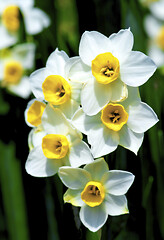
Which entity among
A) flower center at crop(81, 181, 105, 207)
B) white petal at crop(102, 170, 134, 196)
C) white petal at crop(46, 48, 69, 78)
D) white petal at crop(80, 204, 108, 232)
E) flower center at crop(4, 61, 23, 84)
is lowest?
flower center at crop(4, 61, 23, 84)

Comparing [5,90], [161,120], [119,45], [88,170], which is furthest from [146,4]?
[88,170]

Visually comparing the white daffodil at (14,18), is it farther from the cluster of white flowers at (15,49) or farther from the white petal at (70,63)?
the white petal at (70,63)

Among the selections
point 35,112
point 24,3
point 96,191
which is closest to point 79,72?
point 35,112

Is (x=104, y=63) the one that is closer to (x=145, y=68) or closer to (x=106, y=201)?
(x=145, y=68)

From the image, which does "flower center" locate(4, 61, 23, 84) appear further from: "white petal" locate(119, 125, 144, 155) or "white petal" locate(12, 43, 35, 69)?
"white petal" locate(119, 125, 144, 155)

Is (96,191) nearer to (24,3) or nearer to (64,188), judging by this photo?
(64,188)

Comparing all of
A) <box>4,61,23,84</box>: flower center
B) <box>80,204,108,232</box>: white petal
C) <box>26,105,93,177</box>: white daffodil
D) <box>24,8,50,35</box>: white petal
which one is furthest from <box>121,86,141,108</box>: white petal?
<box>4,61,23,84</box>: flower center

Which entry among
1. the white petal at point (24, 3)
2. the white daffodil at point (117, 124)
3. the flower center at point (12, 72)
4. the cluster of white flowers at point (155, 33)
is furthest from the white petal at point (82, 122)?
the cluster of white flowers at point (155, 33)
